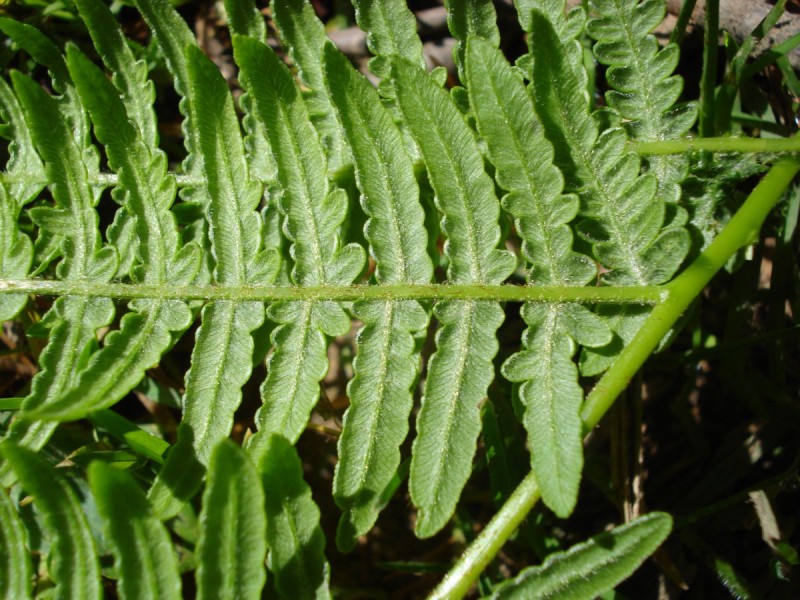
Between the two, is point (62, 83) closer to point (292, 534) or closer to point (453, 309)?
point (453, 309)

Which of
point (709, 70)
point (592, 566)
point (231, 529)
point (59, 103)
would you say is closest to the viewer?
point (231, 529)

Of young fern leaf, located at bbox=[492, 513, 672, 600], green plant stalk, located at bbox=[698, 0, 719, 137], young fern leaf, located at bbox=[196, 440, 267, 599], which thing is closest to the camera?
young fern leaf, located at bbox=[196, 440, 267, 599]

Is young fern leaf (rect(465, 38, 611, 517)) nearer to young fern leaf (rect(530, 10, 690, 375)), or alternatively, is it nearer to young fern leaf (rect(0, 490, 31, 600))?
young fern leaf (rect(530, 10, 690, 375))

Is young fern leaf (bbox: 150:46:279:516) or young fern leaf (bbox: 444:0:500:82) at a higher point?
young fern leaf (bbox: 444:0:500:82)

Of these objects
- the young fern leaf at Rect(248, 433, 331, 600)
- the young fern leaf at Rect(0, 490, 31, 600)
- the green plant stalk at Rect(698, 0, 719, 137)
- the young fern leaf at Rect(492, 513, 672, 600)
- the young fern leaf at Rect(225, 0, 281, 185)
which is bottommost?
the young fern leaf at Rect(492, 513, 672, 600)

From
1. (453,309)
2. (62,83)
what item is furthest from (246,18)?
(453,309)

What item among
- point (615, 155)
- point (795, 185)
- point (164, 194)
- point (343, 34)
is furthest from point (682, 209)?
point (343, 34)

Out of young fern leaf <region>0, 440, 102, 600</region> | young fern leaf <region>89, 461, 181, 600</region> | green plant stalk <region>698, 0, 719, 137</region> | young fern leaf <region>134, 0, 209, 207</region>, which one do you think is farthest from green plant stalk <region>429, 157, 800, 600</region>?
young fern leaf <region>134, 0, 209, 207</region>

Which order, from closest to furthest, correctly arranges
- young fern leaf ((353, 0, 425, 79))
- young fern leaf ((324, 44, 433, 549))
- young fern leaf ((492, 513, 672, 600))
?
young fern leaf ((492, 513, 672, 600)) → young fern leaf ((324, 44, 433, 549)) → young fern leaf ((353, 0, 425, 79))

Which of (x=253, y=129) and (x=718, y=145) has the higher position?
(x=253, y=129)
